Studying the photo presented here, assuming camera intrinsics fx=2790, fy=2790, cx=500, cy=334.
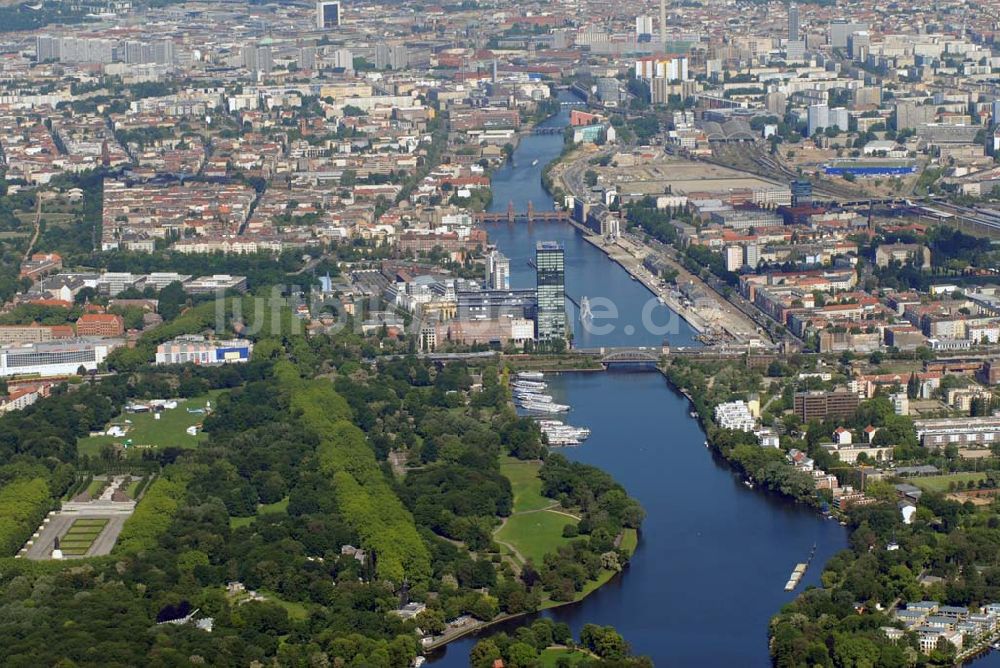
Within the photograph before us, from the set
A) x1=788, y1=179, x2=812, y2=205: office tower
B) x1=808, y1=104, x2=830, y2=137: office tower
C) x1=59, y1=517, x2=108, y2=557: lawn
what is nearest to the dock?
x1=59, y1=517, x2=108, y2=557: lawn

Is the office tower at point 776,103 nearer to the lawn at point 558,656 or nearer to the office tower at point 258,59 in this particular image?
the office tower at point 258,59

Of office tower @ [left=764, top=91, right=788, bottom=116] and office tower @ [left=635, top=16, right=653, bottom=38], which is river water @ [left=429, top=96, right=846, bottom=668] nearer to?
office tower @ [left=764, top=91, right=788, bottom=116]

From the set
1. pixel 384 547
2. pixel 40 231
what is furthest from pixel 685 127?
pixel 384 547

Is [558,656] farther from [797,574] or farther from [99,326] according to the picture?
[99,326]

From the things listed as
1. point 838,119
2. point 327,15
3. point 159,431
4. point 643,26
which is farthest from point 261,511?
point 327,15

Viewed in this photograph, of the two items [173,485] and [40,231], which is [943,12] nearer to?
[40,231]
